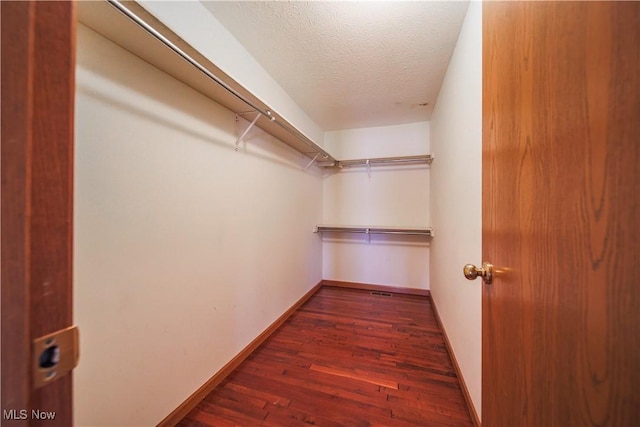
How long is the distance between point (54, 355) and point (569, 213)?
90cm

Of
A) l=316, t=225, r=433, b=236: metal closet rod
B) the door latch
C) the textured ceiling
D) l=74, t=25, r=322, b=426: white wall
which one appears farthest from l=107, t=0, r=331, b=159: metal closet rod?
l=316, t=225, r=433, b=236: metal closet rod

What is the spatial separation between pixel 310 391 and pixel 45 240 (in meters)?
1.63

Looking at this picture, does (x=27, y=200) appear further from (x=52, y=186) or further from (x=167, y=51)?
(x=167, y=51)

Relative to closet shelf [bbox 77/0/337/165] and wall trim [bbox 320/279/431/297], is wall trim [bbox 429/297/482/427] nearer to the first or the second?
wall trim [bbox 320/279/431/297]

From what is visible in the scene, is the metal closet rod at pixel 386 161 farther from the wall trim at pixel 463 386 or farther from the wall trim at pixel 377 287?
the wall trim at pixel 463 386

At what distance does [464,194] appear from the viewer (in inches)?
54.7

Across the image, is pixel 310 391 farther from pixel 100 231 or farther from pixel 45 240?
pixel 45 240

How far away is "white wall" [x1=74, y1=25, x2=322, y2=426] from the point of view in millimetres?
917

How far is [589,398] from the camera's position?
36cm

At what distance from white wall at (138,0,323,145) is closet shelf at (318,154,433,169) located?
1.29m

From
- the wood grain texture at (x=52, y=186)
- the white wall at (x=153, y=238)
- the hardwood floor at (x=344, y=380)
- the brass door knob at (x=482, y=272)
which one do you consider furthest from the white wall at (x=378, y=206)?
the wood grain texture at (x=52, y=186)

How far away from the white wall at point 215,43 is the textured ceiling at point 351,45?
0.05 m

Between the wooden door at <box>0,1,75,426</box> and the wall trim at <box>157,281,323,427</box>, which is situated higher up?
the wooden door at <box>0,1,75,426</box>

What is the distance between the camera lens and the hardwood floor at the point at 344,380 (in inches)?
51.1
